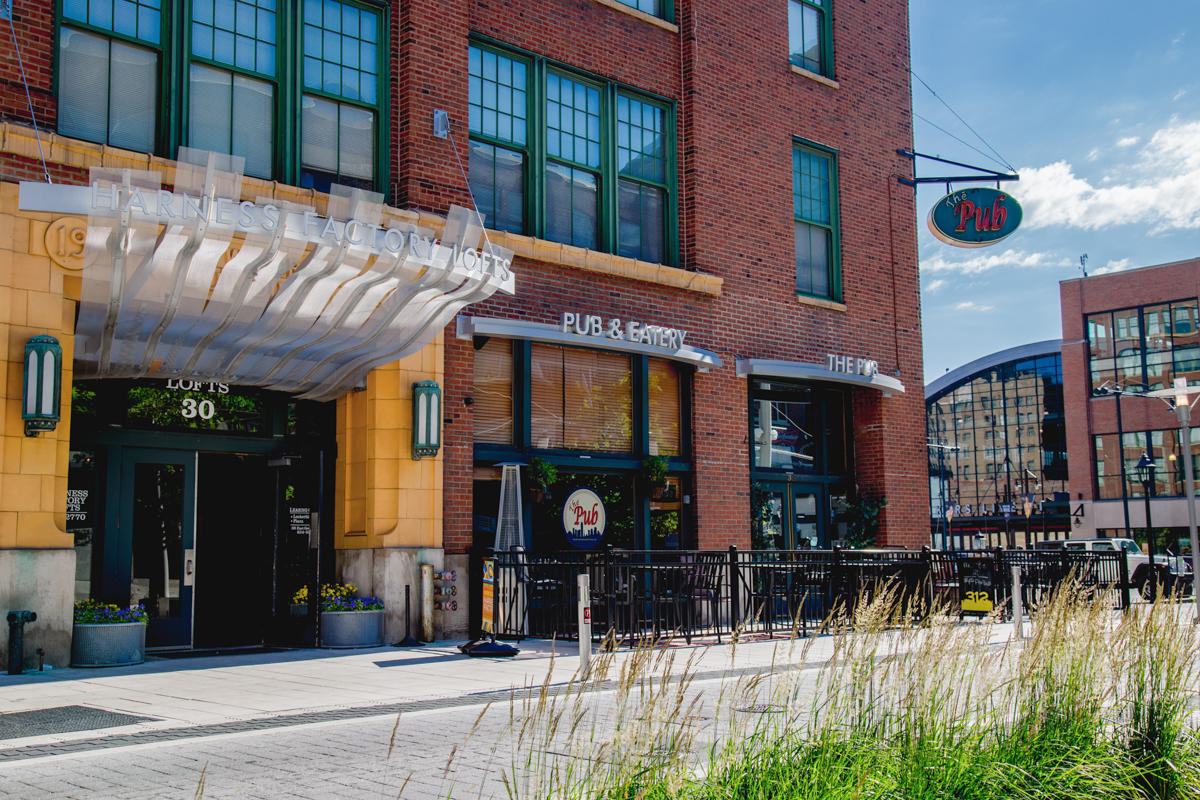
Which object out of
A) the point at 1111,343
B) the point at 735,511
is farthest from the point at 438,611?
the point at 1111,343

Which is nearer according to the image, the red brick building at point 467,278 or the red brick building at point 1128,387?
the red brick building at point 467,278

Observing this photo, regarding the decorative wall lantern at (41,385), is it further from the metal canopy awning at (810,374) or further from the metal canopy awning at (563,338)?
the metal canopy awning at (810,374)

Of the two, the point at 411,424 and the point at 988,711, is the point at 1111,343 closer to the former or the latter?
the point at 411,424

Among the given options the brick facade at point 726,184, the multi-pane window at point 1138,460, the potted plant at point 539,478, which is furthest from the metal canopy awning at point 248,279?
the multi-pane window at point 1138,460

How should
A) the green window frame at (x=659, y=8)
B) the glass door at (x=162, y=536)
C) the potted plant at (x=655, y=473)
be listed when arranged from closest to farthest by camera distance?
the glass door at (x=162, y=536)
the potted plant at (x=655, y=473)
the green window frame at (x=659, y=8)

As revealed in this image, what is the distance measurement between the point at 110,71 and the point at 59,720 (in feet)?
25.2

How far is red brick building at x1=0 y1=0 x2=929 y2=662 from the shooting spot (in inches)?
460

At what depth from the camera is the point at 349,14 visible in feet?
48.6

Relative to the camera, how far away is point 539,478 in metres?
15.5

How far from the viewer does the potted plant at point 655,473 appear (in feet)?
55.7

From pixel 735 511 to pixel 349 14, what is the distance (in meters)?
9.45

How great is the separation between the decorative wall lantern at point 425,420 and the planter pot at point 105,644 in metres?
3.91

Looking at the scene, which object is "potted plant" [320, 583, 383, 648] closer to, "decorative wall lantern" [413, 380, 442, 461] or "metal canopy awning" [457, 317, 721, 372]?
"decorative wall lantern" [413, 380, 442, 461]

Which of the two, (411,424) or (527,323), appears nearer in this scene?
(411,424)
